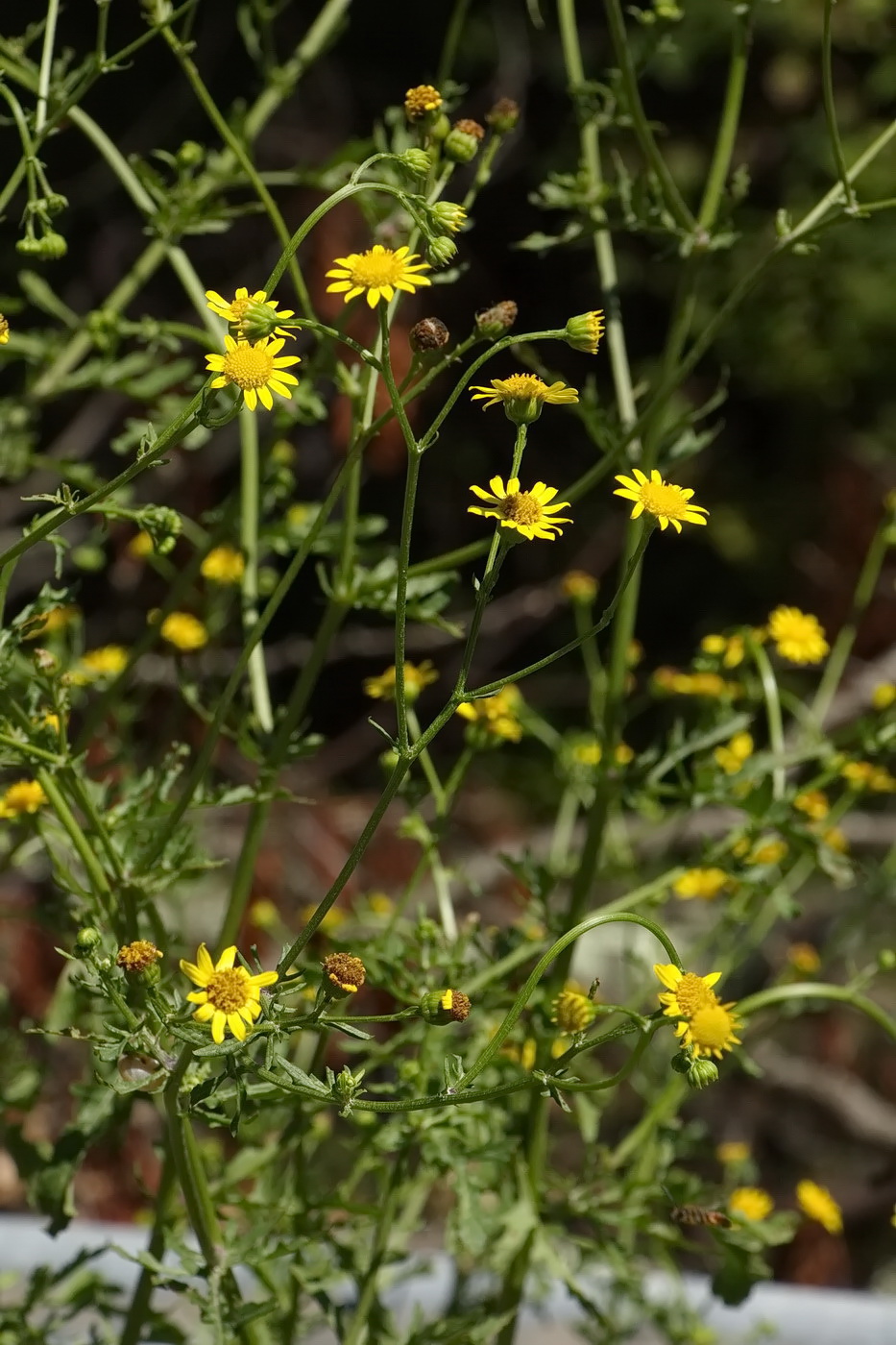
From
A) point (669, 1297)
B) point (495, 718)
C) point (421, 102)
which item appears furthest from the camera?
point (669, 1297)

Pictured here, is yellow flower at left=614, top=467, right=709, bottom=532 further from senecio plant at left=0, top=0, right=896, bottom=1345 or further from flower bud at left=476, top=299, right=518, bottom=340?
flower bud at left=476, top=299, right=518, bottom=340

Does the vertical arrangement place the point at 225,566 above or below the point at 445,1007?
above

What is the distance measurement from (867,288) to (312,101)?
118cm

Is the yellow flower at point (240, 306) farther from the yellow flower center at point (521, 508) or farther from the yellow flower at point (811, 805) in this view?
the yellow flower at point (811, 805)

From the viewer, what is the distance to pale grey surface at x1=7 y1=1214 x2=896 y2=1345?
1243mm

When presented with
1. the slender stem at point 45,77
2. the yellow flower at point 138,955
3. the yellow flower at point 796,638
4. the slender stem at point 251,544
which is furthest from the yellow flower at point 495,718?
the slender stem at point 45,77

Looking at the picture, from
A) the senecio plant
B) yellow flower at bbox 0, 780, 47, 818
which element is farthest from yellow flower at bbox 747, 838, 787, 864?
yellow flower at bbox 0, 780, 47, 818

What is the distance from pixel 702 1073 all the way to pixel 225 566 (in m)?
0.63

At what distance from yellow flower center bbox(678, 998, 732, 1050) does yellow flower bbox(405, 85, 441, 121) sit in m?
0.51

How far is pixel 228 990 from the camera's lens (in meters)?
0.65

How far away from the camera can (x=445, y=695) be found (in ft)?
10.3

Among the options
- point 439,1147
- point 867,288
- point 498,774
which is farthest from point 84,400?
point 439,1147

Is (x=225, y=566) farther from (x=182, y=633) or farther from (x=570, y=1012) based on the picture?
(x=570, y=1012)

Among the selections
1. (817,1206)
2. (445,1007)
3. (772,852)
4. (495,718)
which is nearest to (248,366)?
(445,1007)
